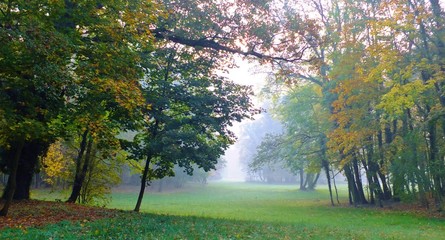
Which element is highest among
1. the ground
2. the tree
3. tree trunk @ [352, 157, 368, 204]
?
the tree

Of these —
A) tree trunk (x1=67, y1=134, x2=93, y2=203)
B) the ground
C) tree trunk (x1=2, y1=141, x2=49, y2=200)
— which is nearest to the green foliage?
tree trunk (x1=67, y1=134, x2=93, y2=203)

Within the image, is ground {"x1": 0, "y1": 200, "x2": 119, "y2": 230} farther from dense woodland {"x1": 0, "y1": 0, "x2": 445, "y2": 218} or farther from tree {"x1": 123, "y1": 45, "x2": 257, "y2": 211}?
tree {"x1": 123, "y1": 45, "x2": 257, "y2": 211}

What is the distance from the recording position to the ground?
986 cm

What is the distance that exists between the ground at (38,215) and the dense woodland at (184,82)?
75cm

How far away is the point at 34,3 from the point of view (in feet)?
27.7

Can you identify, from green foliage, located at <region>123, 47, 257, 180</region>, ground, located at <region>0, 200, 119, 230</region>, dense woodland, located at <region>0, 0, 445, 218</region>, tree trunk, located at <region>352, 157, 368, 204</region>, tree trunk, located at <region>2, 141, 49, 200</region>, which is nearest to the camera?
dense woodland, located at <region>0, 0, 445, 218</region>

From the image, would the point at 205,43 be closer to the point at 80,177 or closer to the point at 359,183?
the point at 80,177

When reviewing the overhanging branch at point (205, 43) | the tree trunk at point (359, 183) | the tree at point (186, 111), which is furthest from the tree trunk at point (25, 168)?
the tree trunk at point (359, 183)

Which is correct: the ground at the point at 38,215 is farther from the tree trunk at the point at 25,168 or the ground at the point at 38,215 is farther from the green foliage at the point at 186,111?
the green foliage at the point at 186,111

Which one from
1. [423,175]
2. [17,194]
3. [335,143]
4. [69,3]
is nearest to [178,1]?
[69,3]

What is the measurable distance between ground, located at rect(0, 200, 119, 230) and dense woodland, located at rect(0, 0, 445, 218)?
749mm

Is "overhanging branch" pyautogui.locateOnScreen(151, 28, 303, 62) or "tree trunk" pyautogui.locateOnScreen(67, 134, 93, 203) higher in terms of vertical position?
"overhanging branch" pyautogui.locateOnScreen(151, 28, 303, 62)

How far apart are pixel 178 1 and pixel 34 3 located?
20.4ft

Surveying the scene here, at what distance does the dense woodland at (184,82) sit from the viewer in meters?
9.27
